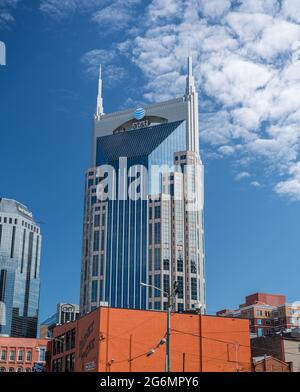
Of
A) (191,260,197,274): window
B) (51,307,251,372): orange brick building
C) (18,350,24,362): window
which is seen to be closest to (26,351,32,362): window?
(18,350,24,362): window

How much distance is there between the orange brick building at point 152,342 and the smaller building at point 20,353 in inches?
2505

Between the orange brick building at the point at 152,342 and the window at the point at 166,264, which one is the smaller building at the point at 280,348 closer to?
the orange brick building at the point at 152,342

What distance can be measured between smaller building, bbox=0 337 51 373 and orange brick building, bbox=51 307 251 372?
63617 mm

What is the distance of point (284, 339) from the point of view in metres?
97.4

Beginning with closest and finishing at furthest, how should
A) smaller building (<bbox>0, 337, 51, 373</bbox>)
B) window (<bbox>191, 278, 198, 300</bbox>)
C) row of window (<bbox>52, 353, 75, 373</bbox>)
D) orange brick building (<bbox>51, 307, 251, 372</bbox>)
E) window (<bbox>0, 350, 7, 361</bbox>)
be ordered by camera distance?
orange brick building (<bbox>51, 307, 251, 372</bbox>) < row of window (<bbox>52, 353, 75, 373</bbox>) < smaller building (<bbox>0, 337, 51, 373</bbox>) < window (<bbox>0, 350, 7, 361</bbox>) < window (<bbox>191, 278, 198, 300</bbox>)

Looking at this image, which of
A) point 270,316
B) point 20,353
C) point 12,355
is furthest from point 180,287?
point 12,355

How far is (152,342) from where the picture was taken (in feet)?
269

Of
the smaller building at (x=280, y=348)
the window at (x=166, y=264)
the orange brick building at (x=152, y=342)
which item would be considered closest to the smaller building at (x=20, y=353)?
the window at (x=166, y=264)

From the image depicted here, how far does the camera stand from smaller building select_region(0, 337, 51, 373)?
14818cm

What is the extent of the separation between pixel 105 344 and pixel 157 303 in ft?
375

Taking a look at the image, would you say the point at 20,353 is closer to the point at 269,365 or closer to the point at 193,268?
the point at 193,268

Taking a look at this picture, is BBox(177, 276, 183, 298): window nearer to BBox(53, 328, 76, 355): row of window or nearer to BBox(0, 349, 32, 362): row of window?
BBox(0, 349, 32, 362): row of window

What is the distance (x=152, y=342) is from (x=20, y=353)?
79.0 meters
